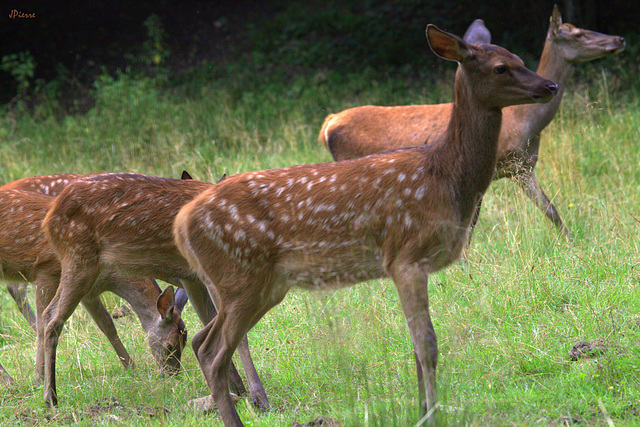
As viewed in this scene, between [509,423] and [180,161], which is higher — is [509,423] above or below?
above

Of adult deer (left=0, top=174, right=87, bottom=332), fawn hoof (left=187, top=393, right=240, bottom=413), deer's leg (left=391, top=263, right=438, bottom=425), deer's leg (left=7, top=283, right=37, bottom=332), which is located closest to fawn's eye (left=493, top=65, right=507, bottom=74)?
deer's leg (left=391, top=263, right=438, bottom=425)

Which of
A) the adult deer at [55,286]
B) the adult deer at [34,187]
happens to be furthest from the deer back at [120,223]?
the adult deer at [34,187]

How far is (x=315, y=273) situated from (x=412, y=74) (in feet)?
30.2

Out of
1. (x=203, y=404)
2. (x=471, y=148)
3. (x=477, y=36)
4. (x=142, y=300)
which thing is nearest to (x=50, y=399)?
(x=203, y=404)

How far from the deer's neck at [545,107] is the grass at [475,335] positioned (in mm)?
517

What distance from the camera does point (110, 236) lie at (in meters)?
4.83

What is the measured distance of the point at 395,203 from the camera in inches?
158

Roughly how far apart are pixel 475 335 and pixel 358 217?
0.87 meters

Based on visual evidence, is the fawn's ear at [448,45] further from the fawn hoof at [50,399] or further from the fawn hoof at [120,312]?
the fawn hoof at [120,312]

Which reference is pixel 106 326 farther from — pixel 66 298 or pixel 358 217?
pixel 358 217

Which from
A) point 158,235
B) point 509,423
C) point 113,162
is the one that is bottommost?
point 113,162

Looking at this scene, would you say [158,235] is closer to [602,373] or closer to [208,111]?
[602,373]

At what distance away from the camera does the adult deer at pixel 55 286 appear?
17.7 feet

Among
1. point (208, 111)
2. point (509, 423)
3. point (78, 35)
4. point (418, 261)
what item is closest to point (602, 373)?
point (509, 423)
